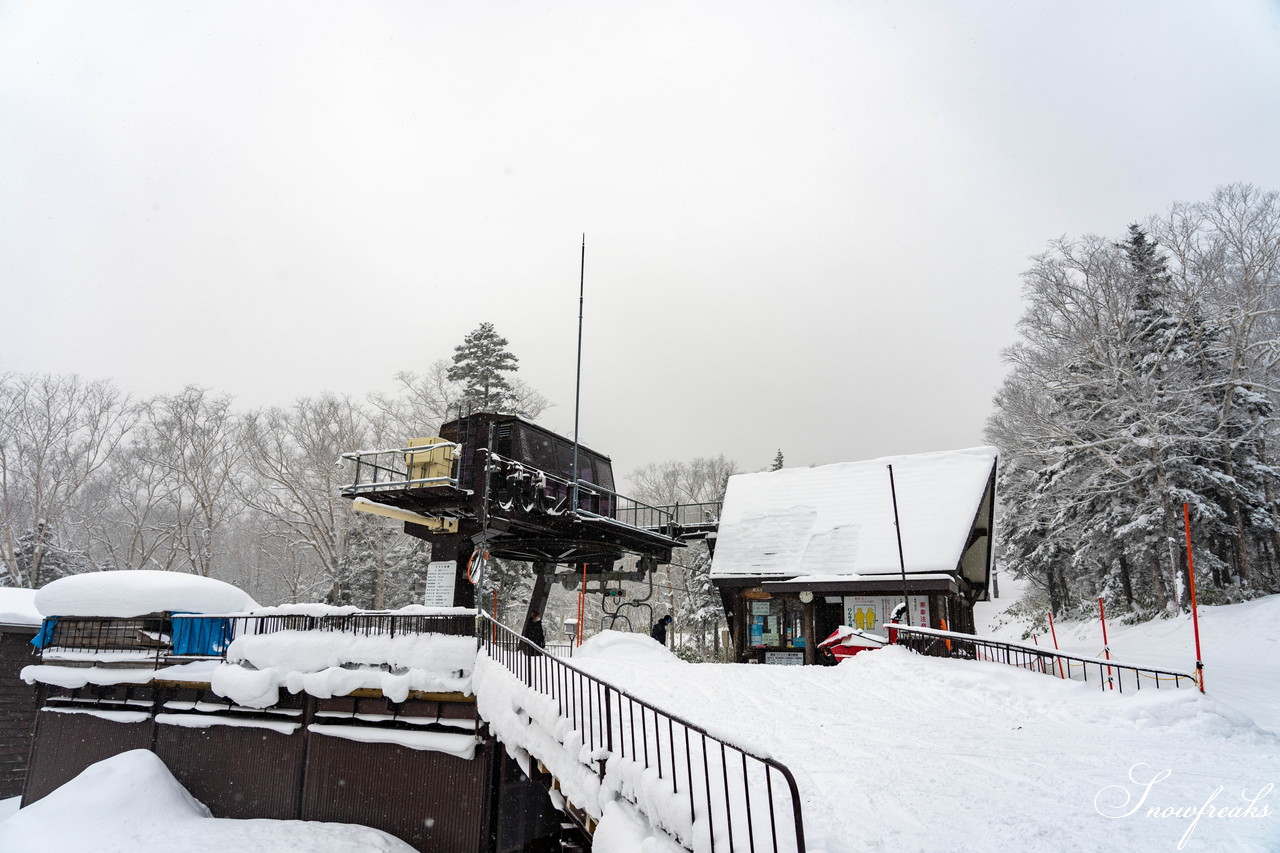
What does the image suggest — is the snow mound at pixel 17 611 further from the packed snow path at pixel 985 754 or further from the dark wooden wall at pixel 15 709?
the packed snow path at pixel 985 754

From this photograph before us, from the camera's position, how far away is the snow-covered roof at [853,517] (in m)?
18.9

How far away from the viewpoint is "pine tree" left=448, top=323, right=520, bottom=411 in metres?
32.3

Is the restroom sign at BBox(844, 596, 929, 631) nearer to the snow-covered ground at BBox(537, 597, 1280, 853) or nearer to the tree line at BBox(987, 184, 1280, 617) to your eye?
the snow-covered ground at BBox(537, 597, 1280, 853)

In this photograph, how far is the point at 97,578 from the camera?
14.5 metres

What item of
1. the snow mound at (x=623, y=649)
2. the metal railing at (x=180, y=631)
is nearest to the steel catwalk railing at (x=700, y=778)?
the metal railing at (x=180, y=631)

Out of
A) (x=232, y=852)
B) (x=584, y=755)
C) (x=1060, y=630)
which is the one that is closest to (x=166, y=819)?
(x=232, y=852)

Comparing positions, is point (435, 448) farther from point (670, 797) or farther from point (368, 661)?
point (670, 797)

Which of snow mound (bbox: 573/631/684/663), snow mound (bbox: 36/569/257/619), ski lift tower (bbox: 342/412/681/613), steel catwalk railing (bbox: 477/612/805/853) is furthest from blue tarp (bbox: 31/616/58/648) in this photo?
steel catwalk railing (bbox: 477/612/805/853)

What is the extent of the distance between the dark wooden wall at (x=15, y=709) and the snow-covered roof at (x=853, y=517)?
1797 cm

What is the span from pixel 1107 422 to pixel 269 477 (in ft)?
112

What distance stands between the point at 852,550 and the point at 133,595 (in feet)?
56.8

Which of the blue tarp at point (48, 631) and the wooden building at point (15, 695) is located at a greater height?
the blue tarp at point (48, 631)

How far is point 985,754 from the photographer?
6.90 meters

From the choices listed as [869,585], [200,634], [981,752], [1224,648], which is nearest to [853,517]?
[869,585]
